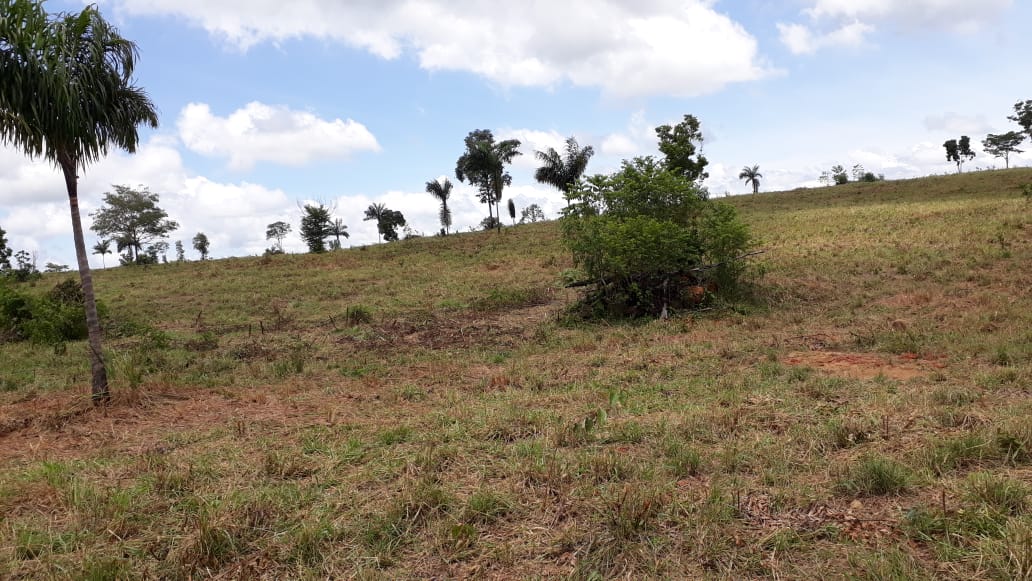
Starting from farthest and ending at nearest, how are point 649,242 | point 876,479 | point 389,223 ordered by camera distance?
point 389,223
point 649,242
point 876,479

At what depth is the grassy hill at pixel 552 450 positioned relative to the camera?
3748mm

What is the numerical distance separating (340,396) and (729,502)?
6.66 metres

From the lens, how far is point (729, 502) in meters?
4.21

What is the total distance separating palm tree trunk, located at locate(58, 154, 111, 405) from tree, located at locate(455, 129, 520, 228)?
33987 mm

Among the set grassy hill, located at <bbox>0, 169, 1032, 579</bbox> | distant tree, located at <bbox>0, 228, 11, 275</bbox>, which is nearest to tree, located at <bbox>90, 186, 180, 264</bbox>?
distant tree, located at <bbox>0, 228, 11, 275</bbox>

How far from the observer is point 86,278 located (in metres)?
8.44

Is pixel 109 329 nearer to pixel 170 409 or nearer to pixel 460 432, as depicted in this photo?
pixel 170 409

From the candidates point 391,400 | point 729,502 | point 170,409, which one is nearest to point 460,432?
point 391,400

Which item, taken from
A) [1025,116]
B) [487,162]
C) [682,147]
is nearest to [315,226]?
[487,162]

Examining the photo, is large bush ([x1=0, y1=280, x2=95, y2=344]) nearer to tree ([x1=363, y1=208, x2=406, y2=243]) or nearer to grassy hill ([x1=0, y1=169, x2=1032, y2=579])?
grassy hill ([x1=0, y1=169, x2=1032, y2=579])

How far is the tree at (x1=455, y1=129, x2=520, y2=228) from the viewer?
41.4m

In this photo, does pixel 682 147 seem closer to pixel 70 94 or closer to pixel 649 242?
pixel 649 242

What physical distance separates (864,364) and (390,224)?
202ft

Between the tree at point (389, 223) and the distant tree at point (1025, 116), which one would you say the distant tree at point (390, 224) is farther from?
the distant tree at point (1025, 116)
